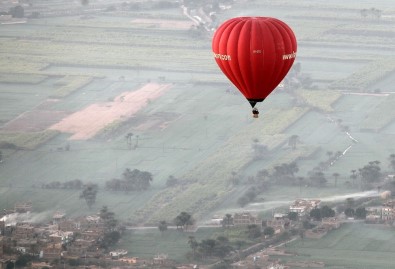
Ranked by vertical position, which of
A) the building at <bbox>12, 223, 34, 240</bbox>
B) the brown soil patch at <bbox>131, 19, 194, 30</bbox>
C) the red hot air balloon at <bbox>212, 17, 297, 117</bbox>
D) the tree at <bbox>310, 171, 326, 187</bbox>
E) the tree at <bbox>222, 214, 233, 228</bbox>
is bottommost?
the building at <bbox>12, 223, 34, 240</bbox>

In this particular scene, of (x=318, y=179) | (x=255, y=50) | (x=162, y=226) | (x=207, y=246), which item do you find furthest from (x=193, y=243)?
(x=255, y=50)

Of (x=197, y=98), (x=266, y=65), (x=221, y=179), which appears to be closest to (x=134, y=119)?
(x=197, y=98)

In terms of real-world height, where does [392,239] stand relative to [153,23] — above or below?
below

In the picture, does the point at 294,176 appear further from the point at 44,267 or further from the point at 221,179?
the point at 44,267

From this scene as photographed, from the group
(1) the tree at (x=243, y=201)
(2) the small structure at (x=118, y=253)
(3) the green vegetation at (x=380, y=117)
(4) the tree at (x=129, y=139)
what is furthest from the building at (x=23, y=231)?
(3) the green vegetation at (x=380, y=117)

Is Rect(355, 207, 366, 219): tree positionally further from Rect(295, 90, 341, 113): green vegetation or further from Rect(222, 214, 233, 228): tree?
Rect(295, 90, 341, 113): green vegetation

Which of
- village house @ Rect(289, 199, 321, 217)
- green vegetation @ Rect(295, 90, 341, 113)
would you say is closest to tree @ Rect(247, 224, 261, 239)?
village house @ Rect(289, 199, 321, 217)
